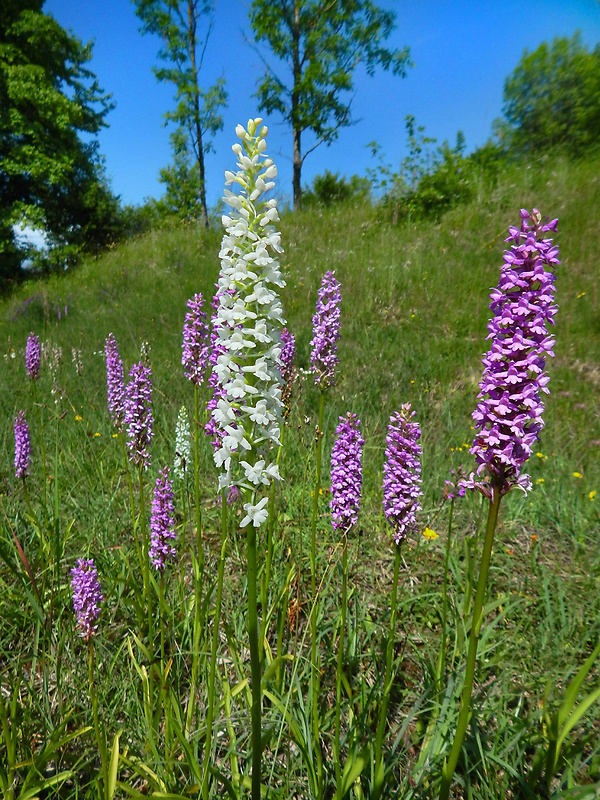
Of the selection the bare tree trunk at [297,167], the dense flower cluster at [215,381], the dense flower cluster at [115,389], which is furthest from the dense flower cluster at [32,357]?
the bare tree trunk at [297,167]

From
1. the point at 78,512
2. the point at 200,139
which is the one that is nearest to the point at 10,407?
the point at 78,512

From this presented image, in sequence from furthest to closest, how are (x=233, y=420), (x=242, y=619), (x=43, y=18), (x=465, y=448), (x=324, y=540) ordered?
1. (x=43, y=18)
2. (x=465, y=448)
3. (x=324, y=540)
4. (x=242, y=619)
5. (x=233, y=420)

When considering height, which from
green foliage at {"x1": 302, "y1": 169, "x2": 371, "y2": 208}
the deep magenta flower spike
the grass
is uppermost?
green foliage at {"x1": 302, "y1": 169, "x2": 371, "y2": 208}

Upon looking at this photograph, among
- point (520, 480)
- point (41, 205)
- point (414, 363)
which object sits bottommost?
point (520, 480)

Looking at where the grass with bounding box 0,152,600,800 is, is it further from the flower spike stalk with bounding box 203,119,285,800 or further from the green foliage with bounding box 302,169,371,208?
the green foliage with bounding box 302,169,371,208

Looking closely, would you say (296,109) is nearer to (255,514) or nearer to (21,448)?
(21,448)

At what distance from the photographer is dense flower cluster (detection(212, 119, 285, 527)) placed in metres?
1.28

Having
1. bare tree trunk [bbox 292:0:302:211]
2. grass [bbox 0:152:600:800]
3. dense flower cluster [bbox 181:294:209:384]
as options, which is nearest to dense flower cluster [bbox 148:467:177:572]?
grass [bbox 0:152:600:800]

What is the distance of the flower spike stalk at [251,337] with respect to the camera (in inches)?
50.6

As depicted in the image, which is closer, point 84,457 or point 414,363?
point 84,457

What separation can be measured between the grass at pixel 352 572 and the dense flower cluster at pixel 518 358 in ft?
2.98

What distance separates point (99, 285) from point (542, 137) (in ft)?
58.6

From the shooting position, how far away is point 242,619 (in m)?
2.59

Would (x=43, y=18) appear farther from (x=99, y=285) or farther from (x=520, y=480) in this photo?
(x=520, y=480)
